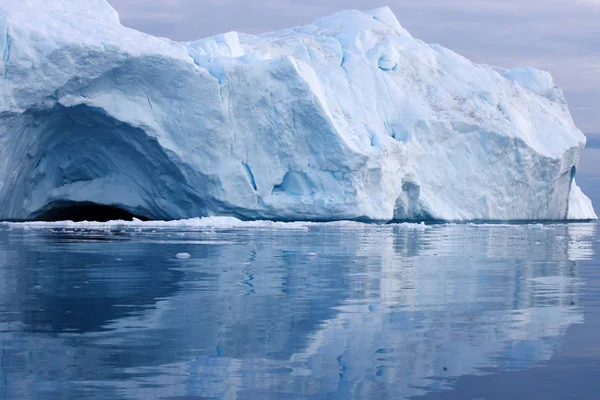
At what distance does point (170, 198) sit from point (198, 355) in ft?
52.1

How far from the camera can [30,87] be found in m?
16.5

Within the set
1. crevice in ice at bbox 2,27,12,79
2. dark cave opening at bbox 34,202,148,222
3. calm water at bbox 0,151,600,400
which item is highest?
crevice in ice at bbox 2,27,12,79

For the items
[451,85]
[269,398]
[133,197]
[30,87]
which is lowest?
[269,398]

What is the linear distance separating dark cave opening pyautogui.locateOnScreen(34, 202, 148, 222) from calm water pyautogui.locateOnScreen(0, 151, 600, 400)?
12.9m

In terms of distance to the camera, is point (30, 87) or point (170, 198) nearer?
point (30, 87)

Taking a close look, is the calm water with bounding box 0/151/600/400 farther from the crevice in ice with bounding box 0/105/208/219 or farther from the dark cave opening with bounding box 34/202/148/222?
the dark cave opening with bounding box 34/202/148/222

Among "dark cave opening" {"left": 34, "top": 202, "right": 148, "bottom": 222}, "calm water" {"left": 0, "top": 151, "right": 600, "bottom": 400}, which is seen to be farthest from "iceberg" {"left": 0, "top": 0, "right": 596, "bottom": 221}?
"calm water" {"left": 0, "top": 151, "right": 600, "bottom": 400}

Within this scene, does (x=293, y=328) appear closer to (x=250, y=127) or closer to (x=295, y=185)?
(x=250, y=127)

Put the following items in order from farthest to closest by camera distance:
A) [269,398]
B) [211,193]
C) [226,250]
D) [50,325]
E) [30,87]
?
1. [211,193]
2. [30,87]
3. [226,250]
4. [50,325]
5. [269,398]

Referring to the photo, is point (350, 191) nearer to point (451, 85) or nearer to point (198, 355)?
point (451, 85)

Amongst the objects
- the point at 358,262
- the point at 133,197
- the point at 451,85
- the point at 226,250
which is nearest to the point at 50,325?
the point at 358,262

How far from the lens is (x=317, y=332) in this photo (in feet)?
14.7

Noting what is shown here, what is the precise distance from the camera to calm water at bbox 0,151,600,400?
131 inches

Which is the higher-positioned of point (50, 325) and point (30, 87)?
point (30, 87)
